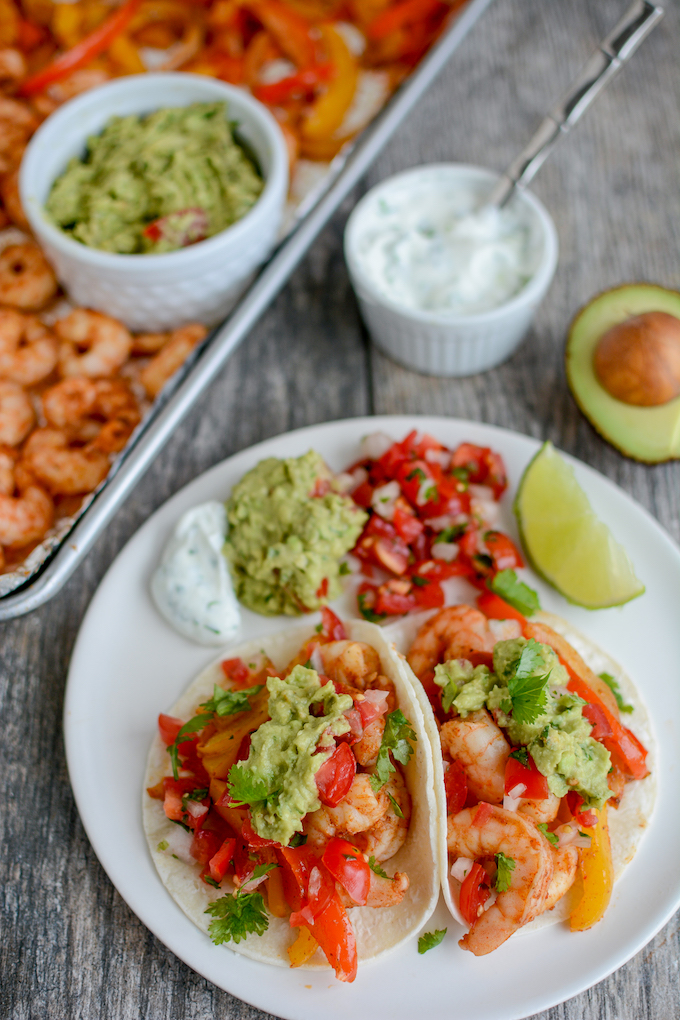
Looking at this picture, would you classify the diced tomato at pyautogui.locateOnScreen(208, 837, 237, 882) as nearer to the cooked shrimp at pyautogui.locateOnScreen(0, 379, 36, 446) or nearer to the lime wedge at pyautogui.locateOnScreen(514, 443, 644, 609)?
the lime wedge at pyautogui.locateOnScreen(514, 443, 644, 609)

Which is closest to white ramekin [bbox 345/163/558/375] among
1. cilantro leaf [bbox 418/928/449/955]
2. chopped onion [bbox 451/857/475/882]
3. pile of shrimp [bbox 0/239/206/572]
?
pile of shrimp [bbox 0/239/206/572]

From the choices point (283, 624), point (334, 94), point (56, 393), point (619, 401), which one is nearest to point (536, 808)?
point (283, 624)

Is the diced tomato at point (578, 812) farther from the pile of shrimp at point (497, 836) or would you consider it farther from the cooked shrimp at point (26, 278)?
the cooked shrimp at point (26, 278)

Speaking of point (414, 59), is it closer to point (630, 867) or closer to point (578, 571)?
point (578, 571)

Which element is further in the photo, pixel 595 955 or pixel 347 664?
pixel 347 664

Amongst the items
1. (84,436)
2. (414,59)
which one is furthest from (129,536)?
(414,59)

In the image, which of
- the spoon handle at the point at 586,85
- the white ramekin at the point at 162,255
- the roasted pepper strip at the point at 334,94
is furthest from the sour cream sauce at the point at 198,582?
the roasted pepper strip at the point at 334,94
